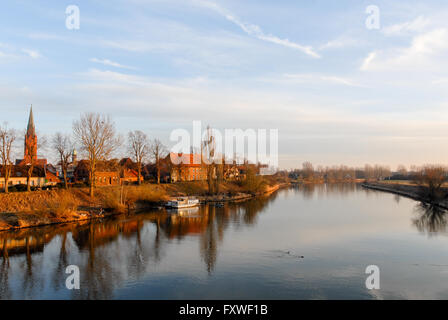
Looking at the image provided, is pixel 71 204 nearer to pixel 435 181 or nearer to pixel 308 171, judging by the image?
pixel 435 181

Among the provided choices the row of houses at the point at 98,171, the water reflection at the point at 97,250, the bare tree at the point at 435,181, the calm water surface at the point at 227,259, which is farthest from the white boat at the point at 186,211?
the bare tree at the point at 435,181

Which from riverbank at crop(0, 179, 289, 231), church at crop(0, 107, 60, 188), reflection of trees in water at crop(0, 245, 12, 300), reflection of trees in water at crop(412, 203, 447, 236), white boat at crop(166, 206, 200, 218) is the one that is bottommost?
white boat at crop(166, 206, 200, 218)

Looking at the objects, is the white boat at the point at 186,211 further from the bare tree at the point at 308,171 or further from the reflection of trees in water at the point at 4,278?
the bare tree at the point at 308,171

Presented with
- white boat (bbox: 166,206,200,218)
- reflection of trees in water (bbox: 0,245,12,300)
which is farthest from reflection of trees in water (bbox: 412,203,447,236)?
reflection of trees in water (bbox: 0,245,12,300)

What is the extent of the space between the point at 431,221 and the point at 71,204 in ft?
103

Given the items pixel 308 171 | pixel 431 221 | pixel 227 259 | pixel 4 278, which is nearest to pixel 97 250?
pixel 4 278

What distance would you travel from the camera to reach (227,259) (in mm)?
16938

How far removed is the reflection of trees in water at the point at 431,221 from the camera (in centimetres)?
2542

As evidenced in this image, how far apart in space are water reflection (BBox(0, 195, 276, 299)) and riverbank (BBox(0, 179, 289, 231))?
1628mm

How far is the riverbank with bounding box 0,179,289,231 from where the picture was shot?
25859 mm

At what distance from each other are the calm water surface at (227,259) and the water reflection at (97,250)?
0.05 m

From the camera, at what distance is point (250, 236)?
22.8m

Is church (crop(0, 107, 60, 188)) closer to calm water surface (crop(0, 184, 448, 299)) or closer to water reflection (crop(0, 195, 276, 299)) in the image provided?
water reflection (crop(0, 195, 276, 299))

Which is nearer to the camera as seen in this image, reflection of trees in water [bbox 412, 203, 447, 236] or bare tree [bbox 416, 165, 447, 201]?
reflection of trees in water [bbox 412, 203, 447, 236]
